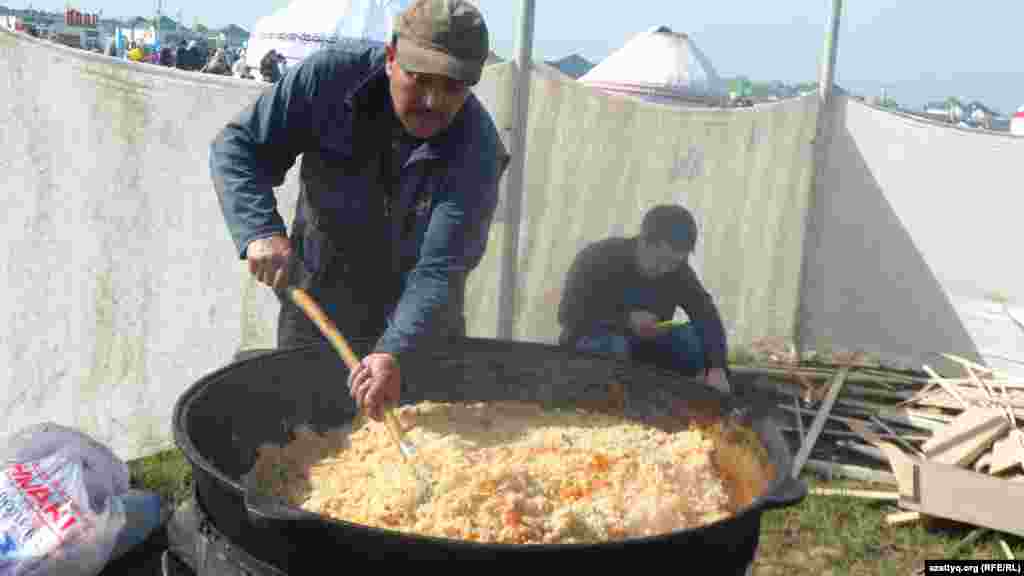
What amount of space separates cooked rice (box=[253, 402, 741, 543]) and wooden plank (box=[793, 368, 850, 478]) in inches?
95.2

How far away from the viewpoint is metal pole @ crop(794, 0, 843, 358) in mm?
6809

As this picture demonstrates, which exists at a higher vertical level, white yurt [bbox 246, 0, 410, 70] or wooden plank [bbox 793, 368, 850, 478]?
white yurt [bbox 246, 0, 410, 70]

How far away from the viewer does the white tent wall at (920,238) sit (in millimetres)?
6742

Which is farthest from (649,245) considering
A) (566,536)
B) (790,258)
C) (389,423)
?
(566,536)

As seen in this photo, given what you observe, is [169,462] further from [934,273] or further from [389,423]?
[934,273]

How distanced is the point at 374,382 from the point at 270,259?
0.50 metres

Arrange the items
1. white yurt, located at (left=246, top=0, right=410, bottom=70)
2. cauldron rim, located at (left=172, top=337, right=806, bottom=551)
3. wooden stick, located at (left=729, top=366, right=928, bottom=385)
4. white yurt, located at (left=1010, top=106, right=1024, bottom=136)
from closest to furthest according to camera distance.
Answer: cauldron rim, located at (left=172, top=337, right=806, bottom=551) < wooden stick, located at (left=729, top=366, right=928, bottom=385) < white yurt, located at (left=246, top=0, right=410, bottom=70) < white yurt, located at (left=1010, top=106, right=1024, bottom=136)

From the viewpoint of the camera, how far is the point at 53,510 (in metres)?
2.78

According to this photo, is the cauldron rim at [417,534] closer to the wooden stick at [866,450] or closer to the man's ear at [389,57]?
the man's ear at [389,57]

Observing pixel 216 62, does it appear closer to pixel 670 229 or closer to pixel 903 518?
pixel 670 229

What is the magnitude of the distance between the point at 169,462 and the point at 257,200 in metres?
2.11

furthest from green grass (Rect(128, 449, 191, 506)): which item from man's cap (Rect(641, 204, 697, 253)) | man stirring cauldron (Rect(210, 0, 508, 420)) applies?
man's cap (Rect(641, 204, 697, 253))

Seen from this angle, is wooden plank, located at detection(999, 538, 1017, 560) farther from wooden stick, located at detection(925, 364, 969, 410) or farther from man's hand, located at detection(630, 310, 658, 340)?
man's hand, located at detection(630, 310, 658, 340)

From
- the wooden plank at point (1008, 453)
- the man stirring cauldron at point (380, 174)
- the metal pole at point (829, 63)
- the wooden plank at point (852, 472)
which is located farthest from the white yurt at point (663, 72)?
the man stirring cauldron at point (380, 174)
